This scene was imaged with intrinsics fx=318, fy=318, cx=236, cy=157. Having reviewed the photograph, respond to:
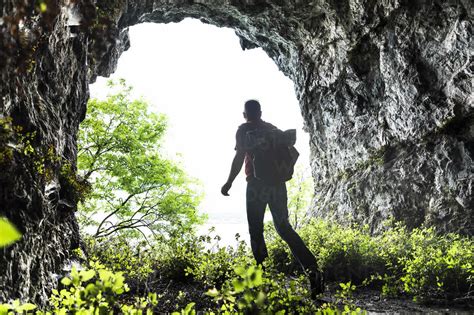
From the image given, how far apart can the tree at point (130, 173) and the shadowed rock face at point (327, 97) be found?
5.93 meters

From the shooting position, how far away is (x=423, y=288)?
4609 millimetres

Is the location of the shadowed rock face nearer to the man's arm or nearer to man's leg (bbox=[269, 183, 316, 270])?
the man's arm

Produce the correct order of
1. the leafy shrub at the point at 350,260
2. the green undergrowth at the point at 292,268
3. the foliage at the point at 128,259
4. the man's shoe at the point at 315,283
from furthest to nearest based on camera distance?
the leafy shrub at the point at 350,260
the foliage at the point at 128,259
the man's shoe at the point at 315,283
the green undergrowth at the point at 292,268

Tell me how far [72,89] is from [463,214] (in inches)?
404

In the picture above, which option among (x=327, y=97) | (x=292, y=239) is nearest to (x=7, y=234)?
(x=292, y=239)

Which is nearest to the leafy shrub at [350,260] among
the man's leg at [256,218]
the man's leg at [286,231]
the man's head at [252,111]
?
the man's leg at [286,231]

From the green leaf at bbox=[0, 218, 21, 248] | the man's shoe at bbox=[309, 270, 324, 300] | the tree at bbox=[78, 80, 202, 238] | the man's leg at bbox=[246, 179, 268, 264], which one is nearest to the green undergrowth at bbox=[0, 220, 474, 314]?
Answer: the man's shoe at bbox=[309, 270, 324, 300]

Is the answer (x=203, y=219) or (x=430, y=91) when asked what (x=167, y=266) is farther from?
(x=203, y=219)

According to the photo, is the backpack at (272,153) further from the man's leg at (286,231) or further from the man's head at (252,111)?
the man's head at (252,111)

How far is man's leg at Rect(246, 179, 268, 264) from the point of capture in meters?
4.67

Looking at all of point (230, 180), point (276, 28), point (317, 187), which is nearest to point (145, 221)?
point (317, 187)

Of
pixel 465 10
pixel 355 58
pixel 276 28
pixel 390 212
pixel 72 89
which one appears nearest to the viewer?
pixel 72 89

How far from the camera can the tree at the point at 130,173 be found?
19.5 meters

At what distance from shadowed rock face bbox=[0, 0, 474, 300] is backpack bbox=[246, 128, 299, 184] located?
2.40 meters
